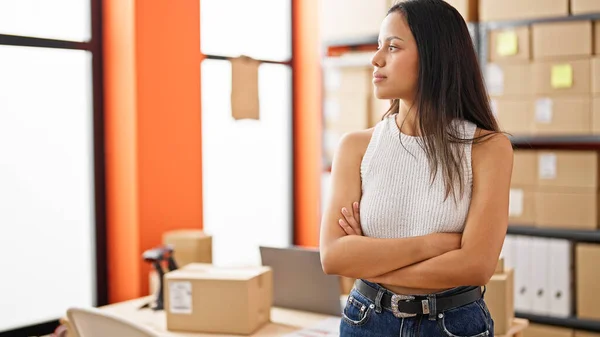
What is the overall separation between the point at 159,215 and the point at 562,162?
6.48 ft

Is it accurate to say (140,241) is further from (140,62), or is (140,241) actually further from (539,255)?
(539,255)

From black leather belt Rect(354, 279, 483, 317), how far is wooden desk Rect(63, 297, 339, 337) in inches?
31.7

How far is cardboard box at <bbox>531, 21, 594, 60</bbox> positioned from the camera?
11.4 feet

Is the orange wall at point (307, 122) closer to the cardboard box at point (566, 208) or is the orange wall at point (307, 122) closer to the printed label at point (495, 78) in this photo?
the printed label at point (495, 78)

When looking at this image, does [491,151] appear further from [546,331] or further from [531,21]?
[546,331]

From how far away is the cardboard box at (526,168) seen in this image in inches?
144

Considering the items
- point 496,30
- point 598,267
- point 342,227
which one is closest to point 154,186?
point 342,227

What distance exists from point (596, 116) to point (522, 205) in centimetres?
58

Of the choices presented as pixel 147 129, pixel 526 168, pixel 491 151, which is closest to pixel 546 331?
pixel 526 168

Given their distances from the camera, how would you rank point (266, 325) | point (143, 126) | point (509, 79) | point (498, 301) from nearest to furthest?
1. point (498, 301)
2. point (266, 325)
3. point (143, 126)
4. point (509, 79)

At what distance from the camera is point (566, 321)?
3.63m

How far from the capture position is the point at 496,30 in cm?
373

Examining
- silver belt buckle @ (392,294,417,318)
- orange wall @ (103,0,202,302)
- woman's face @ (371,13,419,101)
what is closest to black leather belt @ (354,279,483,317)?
silver belt buckle @ (392,294,417,318)

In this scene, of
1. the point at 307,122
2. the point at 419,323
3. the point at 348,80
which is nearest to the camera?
the point at 419,323
